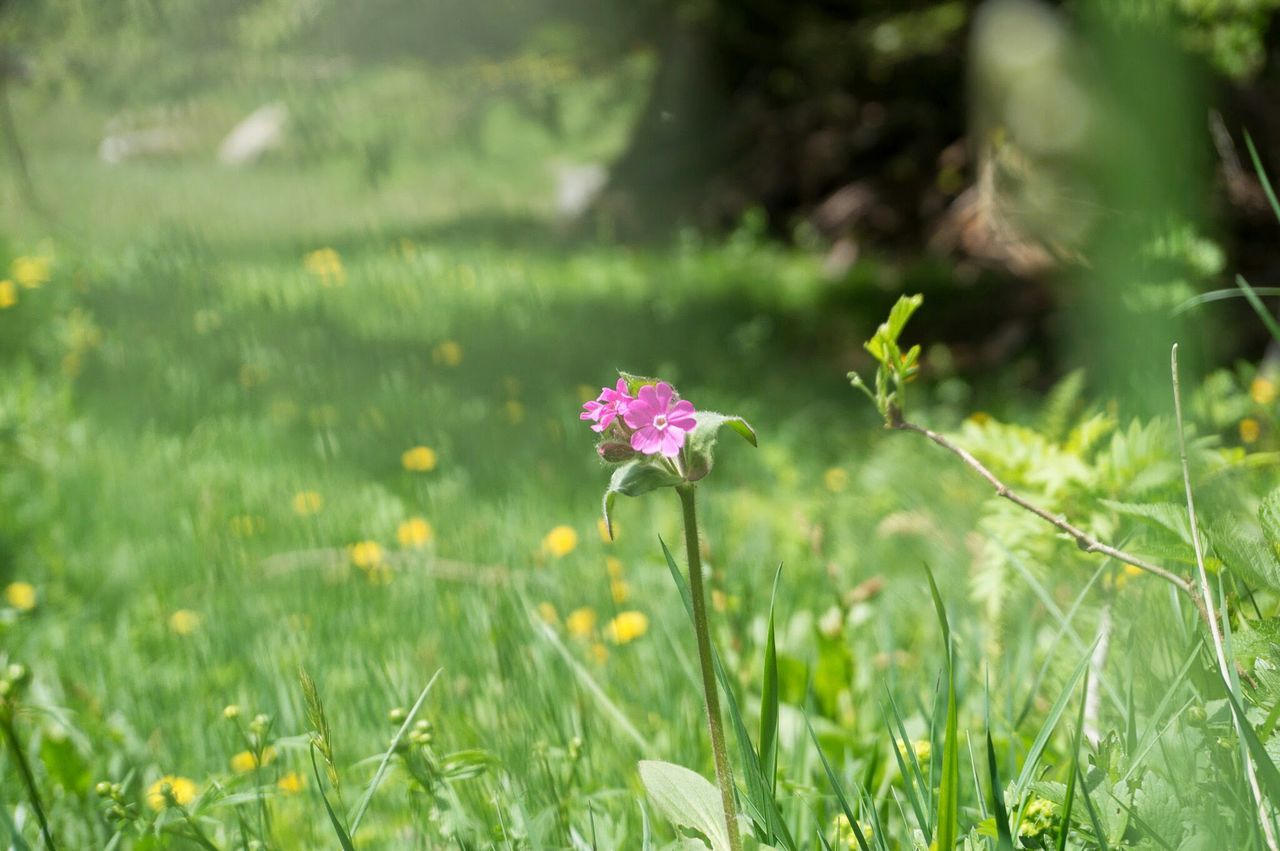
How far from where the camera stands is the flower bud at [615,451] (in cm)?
70

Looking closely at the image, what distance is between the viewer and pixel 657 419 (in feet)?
2.19

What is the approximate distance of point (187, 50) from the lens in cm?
234

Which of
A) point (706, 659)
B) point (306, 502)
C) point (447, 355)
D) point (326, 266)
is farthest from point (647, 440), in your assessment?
point (326, 266)

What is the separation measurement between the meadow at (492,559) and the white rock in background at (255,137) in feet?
0.30

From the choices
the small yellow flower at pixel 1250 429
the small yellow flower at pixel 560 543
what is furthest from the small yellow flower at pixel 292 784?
the small yellow flower at pixel 1250 429

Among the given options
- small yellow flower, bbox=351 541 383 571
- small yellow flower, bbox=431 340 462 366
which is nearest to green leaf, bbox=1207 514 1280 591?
small yellow flower, bbox=351 541 383 571

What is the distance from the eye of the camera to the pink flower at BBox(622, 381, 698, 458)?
25.6 inches

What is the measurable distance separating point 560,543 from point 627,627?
51 centimetres

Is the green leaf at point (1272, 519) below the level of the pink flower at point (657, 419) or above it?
below

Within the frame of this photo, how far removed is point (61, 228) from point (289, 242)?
5.48 ft

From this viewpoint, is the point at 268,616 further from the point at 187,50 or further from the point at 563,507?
the point at 187,50

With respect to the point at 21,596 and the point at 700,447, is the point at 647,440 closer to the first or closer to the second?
the point at 700,447

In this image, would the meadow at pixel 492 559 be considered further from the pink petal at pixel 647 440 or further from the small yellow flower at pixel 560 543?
the pink petal at pixel 647 440

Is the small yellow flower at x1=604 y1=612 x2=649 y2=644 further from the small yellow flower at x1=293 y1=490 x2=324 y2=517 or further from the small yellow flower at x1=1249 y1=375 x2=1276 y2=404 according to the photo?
the small yellow flower at x1=1249 y1=375 x2=1276 y2=404
